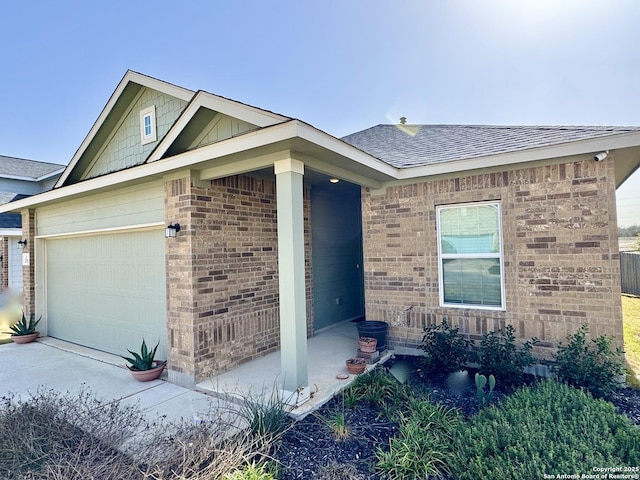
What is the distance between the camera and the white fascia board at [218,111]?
14.5ft

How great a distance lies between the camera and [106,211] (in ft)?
23.9

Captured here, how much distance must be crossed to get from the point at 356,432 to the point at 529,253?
375 cm

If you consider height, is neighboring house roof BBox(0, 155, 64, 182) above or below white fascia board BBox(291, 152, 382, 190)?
above

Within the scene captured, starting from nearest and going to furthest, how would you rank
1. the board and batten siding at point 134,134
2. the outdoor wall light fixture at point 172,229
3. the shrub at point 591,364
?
the shrub at point 591,364
the outdoor wall light fixture at point 172,229
the board and batten siding at point 134,134

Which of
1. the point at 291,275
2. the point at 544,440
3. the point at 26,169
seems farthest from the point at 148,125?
the point at 26,169

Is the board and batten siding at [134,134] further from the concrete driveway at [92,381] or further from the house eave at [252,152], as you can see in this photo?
the concrete driveway at [92,381]

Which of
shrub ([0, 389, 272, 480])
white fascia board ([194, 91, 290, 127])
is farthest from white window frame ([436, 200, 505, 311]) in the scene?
shrub ([0, 389, 272, 480])

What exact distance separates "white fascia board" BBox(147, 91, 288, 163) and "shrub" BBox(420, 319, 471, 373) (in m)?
4.04

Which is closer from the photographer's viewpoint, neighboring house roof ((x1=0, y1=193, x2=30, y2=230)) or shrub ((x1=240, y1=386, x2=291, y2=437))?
shrub ((x1=240, y1=386, x2=291, y2=437))

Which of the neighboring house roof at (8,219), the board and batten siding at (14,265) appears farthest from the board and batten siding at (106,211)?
the board and batten siding at (14,265)

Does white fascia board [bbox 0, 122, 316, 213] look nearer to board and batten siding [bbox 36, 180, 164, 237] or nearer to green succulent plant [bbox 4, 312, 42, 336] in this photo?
board and batten siding [bbox 36, 180, 164, 237]

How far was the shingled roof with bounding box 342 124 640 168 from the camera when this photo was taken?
17.4ft

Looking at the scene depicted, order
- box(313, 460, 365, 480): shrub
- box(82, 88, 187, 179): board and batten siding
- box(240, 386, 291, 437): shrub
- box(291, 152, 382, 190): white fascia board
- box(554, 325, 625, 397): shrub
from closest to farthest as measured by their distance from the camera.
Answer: box(313, 460, 365, 480): shrub → box(240, 386, 291, 437): shrub → box(554, 325, 625, 397): shrub → box(291, 152, 382, 190): white fascia board → box(82, 88, 187, 179): board and batten siding

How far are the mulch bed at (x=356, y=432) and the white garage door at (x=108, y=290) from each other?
359cm
